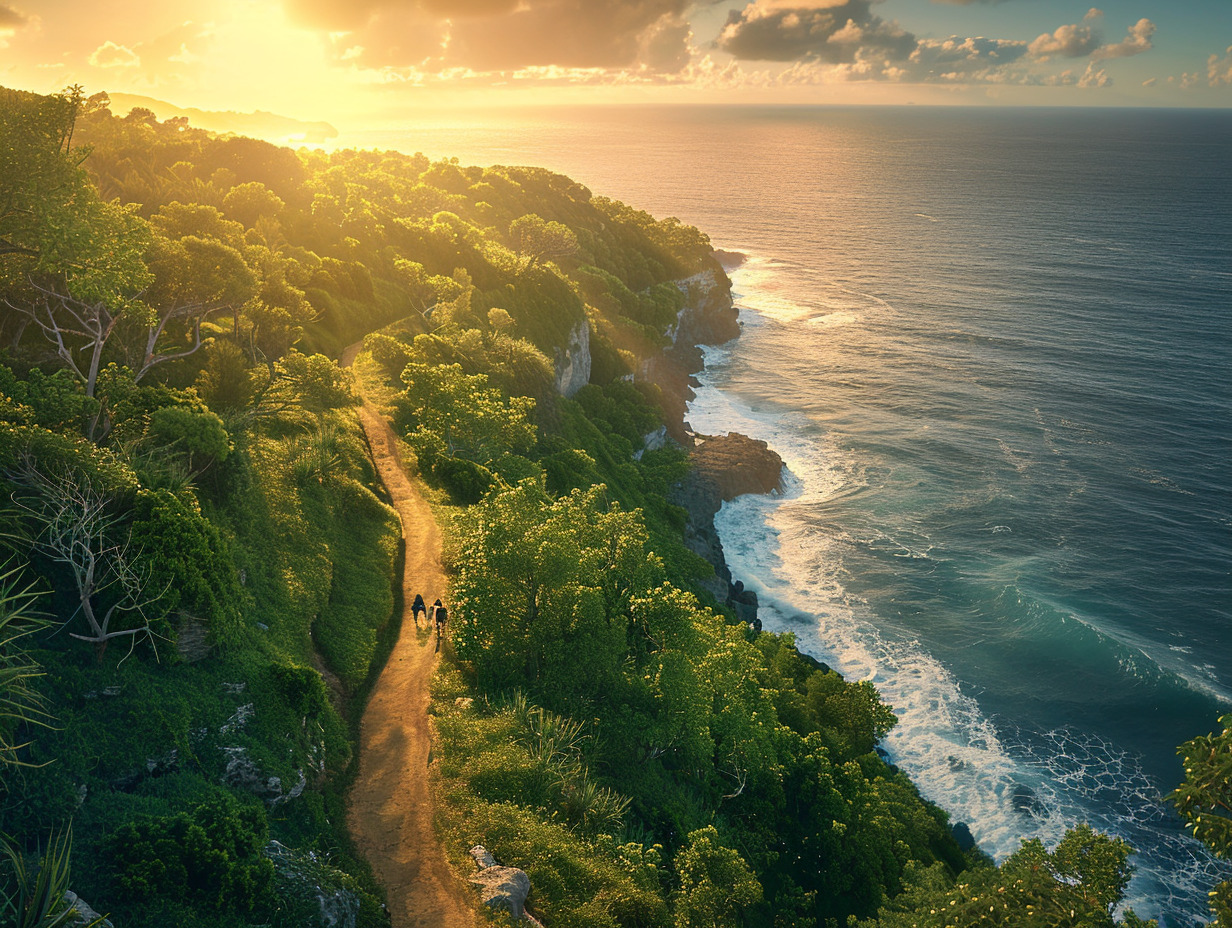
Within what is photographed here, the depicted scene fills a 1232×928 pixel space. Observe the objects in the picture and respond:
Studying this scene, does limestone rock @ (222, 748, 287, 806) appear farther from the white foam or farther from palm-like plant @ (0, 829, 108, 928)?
the white foam

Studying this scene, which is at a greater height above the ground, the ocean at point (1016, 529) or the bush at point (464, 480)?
the bush at point (464, 480)

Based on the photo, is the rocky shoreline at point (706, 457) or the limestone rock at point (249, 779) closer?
the limestone rock at point (249, 779)

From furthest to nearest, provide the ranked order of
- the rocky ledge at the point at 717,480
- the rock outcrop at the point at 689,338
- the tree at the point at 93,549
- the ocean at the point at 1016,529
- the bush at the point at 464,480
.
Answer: the rock outcrop at the point at 689,338 < the rocky ledge at the point at 717,480 < the bush at the point at 464,480 < the ocean at the point at 1016,529 < the tree at the point at 93,549

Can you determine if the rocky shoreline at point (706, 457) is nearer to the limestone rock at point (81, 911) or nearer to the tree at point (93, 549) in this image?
the tree at point (93, 549)

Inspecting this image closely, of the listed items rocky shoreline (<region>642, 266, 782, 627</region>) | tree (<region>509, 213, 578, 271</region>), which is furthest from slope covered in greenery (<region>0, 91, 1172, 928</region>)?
tree (<region>509, 213, 578, 271</region>)

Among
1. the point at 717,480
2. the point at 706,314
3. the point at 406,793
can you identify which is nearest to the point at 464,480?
the point at 406,793

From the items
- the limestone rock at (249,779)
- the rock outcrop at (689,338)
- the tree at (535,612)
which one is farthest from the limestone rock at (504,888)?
the rock outcrop at (689,338)
